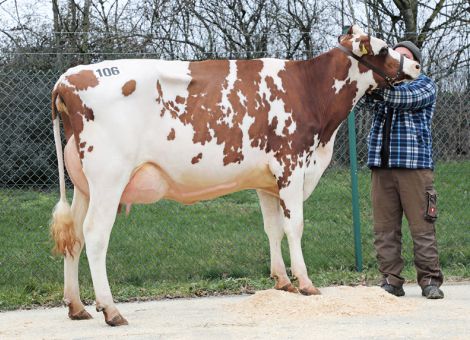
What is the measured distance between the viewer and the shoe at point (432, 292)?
659 centimetres

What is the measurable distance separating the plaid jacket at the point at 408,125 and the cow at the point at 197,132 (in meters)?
0.16

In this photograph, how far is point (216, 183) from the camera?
6.15 m

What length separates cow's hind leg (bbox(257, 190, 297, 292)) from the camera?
6609mm

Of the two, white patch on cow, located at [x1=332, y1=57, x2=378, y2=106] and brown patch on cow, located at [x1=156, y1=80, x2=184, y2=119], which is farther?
white patch on cow, located at [x1=332, y1=57, x2=378, y2=106]

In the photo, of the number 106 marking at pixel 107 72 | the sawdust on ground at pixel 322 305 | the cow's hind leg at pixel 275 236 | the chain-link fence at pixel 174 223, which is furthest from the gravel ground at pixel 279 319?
the number 106 marking at pixel 107 72

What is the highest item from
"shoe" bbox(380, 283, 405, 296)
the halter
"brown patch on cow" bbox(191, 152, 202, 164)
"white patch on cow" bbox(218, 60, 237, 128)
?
the halter

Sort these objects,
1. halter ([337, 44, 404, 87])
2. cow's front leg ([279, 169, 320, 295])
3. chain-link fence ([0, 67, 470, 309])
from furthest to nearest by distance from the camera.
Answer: chain-link fence ([0, 67, 470, 309]) → halter ([337, 44, 404, 87]) → cow's front leg ([279, 169, 320, 295])

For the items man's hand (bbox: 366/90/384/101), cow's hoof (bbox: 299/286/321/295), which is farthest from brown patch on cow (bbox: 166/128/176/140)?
man's hand (bbox: 366/90/384/101)

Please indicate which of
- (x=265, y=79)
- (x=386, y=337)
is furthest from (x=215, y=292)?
(x=386, y=337)

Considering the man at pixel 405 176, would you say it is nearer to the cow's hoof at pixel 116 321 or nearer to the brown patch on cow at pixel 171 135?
the brown patch on cow at pixel 171 135

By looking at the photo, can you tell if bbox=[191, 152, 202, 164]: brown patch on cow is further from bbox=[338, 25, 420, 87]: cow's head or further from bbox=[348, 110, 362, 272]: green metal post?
bbox=[348, 110, 362, 272]: green metal post

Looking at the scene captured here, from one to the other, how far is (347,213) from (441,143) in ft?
5.72

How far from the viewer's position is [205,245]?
29.1 feet

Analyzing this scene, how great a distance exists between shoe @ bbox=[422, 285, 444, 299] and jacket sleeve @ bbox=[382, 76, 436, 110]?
1.51 m
